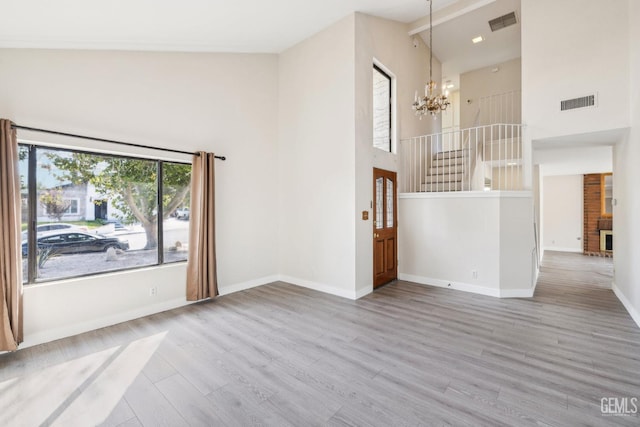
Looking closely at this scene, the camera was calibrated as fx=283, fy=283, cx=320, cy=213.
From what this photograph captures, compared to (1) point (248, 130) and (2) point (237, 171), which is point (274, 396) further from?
(1) point (248, 130)

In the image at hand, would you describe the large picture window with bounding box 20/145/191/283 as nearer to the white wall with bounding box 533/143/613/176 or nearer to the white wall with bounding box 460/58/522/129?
the white wall with bounding box 533/143/613/176

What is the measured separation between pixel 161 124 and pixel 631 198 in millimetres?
6734

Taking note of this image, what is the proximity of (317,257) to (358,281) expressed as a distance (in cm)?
88

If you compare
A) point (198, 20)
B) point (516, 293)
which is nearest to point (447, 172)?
point (516, 293)

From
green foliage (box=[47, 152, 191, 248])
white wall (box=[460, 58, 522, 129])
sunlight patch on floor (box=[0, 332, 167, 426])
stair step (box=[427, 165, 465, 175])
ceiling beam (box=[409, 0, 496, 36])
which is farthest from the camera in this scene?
white wall (box=[460, 58, 522, 129])

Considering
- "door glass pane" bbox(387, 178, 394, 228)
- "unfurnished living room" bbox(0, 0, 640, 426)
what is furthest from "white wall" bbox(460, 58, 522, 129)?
"door glass pane" bbox(387, 178, 394, 228)

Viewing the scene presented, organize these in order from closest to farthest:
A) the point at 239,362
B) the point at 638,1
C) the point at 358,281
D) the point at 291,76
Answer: the point at 239,362, the point at 638,1, the point at 358,281, the point at 291,76

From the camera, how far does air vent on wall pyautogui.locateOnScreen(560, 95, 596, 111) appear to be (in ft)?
14.2

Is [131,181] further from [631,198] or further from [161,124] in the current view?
[631,198]

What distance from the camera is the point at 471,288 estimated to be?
4938 millimetres

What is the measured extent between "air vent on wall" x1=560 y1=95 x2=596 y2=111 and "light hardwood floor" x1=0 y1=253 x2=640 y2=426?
10.1 ft

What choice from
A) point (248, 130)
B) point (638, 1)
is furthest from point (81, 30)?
point (638, 1)

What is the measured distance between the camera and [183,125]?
4.29 m

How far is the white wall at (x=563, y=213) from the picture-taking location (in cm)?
947
